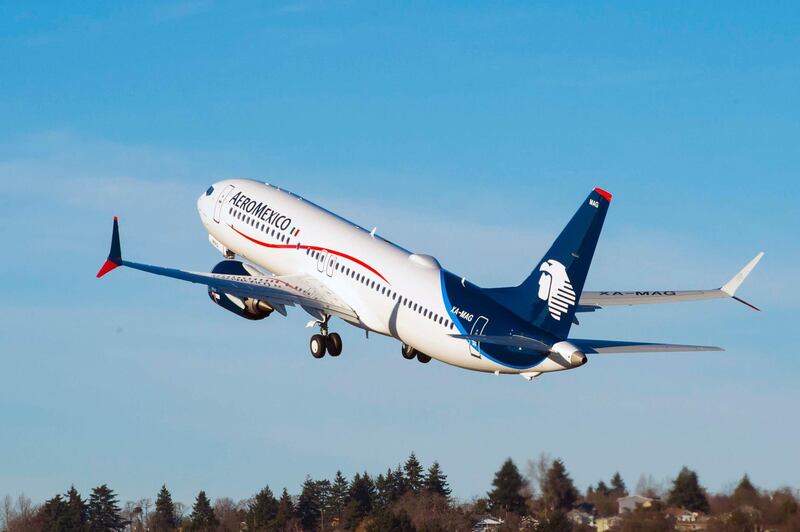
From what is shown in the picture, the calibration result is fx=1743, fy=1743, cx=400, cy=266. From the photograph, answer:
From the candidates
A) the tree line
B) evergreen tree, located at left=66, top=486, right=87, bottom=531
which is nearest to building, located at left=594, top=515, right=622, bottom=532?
the tree line

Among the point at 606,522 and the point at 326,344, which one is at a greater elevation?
the point at 326,344

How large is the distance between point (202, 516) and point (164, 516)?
871 centimetres

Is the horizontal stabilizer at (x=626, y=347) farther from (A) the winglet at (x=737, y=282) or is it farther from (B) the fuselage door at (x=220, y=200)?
(B) the fuselage door at (x=220, y=200)

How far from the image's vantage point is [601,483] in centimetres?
10575

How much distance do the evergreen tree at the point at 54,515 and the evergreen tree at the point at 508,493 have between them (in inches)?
1241

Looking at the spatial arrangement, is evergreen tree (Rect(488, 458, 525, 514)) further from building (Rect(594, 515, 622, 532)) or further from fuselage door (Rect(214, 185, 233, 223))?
fuselage door (Rect(214, 185, 233, 223))

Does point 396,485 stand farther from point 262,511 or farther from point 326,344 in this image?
point 326,344

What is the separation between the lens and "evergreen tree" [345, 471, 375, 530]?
367 feet

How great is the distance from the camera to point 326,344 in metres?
85.2

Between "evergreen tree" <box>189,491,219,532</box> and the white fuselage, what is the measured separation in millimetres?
24357

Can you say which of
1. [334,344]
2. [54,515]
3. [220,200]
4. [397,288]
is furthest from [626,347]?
[54,515]

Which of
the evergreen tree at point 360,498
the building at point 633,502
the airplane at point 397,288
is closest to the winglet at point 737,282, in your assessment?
the airplane at point 397,288

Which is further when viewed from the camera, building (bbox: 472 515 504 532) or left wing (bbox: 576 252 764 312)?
building (bbox: 472 515 504 532)

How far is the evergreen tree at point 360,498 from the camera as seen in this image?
112 meters
